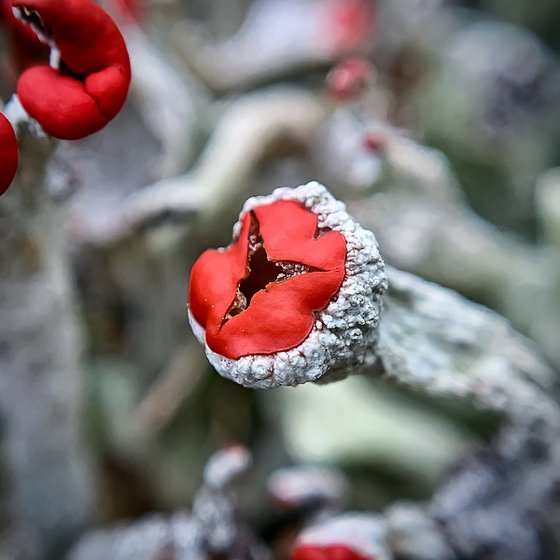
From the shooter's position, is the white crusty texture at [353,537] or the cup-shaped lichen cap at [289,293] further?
the white crusty texture at [353,537]

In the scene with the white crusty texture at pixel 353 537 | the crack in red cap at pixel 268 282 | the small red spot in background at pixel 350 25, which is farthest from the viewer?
the small red spot in background at pixel 350 25

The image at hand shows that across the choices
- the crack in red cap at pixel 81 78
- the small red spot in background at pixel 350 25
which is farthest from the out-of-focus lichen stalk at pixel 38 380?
the small red spot in background at pixel 350 25

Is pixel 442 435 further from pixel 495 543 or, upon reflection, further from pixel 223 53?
pixel 223 53

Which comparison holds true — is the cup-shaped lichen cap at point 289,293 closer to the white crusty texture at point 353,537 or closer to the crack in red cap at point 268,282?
the crack in red cap at point 268,282

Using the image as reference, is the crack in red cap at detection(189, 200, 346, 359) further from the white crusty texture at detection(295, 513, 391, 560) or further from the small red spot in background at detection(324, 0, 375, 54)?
the small red spot in background at detection(324, 0, 375, 54)

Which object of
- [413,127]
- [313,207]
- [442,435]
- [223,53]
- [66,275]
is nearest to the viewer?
[313,207]

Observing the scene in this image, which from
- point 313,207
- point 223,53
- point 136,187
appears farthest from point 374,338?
point 223,53
